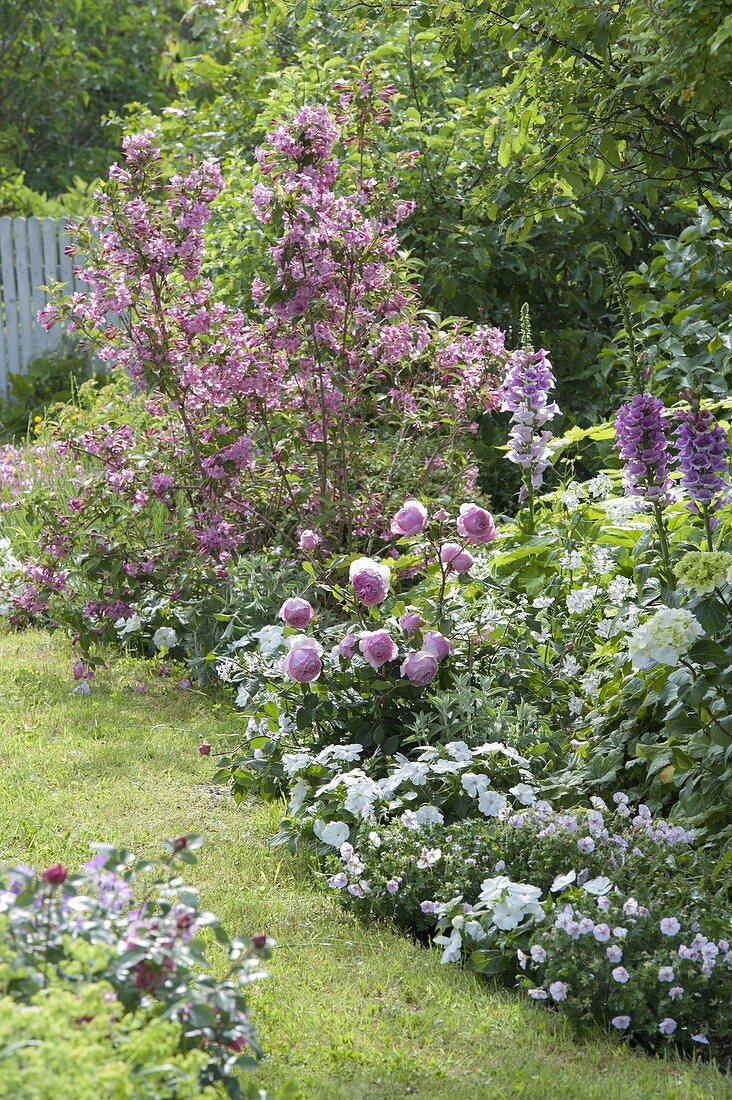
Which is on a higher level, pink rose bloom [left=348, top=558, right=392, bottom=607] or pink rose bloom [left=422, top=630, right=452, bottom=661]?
pink rose bloom [left=348, top=558, right=392, bottom=607]

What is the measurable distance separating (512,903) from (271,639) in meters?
1.53

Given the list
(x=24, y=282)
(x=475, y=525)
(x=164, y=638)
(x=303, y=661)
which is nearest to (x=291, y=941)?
(x=303, y=661)

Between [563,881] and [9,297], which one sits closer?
[563,881]

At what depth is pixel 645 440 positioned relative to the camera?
3.21 metres

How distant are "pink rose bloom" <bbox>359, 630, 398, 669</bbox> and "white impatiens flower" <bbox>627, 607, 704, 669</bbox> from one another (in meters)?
0.85

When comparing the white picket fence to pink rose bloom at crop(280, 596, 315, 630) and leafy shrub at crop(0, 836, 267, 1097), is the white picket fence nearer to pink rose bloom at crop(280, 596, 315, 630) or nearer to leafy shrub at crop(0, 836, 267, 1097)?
pink rose bloom at crop(280, 596, 315, 630)

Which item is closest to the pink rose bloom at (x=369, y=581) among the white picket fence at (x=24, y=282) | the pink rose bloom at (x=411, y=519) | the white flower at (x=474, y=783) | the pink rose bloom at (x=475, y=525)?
the pink rose bloom at (x=411, y=519)

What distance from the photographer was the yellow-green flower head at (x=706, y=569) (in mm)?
3000

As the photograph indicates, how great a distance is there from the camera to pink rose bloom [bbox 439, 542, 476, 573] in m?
3.80

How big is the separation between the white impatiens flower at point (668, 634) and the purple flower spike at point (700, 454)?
32 cm

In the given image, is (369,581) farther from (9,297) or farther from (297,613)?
→ (9,297)

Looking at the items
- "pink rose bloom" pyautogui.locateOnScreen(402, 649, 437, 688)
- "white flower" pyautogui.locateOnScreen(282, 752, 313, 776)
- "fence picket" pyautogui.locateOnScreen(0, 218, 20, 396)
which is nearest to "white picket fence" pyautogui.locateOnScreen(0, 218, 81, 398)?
"fence picket" pyautogui.locateOnScreen(0, 218, 20, 396)

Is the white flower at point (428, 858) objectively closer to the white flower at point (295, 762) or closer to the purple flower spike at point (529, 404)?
the white flower at point (295, 762)

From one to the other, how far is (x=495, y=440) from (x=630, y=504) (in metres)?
2.35
